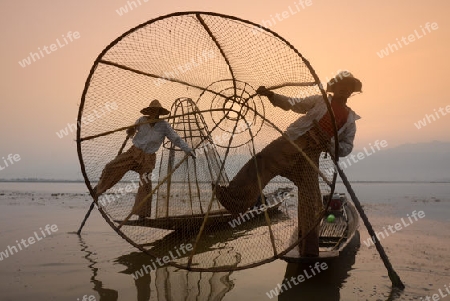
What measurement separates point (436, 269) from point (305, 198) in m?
2.91

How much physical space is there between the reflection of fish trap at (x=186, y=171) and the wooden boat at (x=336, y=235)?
212 centimetres

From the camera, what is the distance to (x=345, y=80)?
15.0ft

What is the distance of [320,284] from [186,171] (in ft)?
10.8

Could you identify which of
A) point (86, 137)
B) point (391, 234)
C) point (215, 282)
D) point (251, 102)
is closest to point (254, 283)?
point (215, 282)

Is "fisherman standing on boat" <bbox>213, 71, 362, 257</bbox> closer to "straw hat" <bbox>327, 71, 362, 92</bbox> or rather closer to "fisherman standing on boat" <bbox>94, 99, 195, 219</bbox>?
"straw hat" <bbox>327, 71, 362, 92</bbox>

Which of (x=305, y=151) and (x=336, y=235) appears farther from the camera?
(x=336, y=235)

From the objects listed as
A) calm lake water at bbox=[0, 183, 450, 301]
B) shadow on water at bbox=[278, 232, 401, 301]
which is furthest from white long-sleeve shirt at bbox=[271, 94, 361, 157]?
calm lake water at bbox=[0, 183, 450, 301]

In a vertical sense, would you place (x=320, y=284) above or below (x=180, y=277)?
below

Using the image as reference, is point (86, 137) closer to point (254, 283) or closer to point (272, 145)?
point (272, 145)

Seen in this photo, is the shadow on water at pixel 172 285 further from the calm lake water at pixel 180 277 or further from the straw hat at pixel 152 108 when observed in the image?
the straw hat at pixel 152 108

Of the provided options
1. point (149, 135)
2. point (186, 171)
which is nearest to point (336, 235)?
point (186, 171)

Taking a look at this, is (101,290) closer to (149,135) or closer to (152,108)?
(149,135)

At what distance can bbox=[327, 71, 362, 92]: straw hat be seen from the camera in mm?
4586

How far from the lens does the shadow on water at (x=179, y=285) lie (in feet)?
14.4
